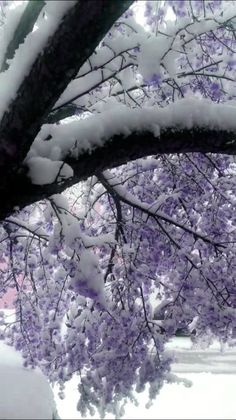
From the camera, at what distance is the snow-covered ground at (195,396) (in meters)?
8.11

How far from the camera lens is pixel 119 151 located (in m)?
2.68

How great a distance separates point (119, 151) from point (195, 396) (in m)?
7.98

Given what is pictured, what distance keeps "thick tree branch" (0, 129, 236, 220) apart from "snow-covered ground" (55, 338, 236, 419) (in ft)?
19.8

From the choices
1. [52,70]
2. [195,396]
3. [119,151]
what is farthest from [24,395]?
[195,396]

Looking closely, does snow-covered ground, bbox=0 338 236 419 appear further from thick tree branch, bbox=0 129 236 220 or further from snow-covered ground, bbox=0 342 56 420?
thick tree branch, bbox=0 129 236 220

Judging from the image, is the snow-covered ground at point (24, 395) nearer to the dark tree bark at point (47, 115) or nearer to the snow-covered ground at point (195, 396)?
the dark tree bark at point (47, 115)

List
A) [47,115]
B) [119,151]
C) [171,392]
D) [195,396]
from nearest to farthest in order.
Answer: [47,115], [119,151], [195,396], [171,392]

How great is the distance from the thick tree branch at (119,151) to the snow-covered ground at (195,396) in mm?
6040

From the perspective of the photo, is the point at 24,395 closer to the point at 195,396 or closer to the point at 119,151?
the point at 119,151

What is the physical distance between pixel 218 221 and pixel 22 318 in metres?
2.53

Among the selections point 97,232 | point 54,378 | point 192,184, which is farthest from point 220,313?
point 54,378

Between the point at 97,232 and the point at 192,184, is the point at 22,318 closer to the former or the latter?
the point at 97,232

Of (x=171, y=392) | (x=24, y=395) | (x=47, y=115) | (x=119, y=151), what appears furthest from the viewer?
(x=171, y=392)

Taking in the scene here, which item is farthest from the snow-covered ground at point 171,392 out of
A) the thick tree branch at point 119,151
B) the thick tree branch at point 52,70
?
the thick tree branch at point 52,70
